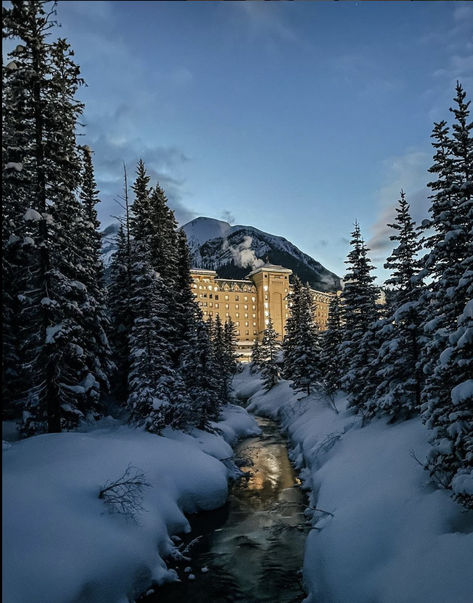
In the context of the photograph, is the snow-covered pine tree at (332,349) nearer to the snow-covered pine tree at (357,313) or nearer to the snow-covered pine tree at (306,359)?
the snow-covered pine tree at (306,359)

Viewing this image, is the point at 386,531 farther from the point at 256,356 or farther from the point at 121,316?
the point at 256,356

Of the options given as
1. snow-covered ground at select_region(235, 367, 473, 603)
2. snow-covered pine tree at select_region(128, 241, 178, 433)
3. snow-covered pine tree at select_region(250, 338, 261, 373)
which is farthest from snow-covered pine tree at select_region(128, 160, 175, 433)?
snow-covered pine tree at select_region(250, 338, 261, 373)

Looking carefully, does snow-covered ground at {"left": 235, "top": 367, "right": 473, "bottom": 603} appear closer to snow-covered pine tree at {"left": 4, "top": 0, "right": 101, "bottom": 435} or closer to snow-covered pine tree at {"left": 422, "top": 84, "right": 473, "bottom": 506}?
snow-covered pine tree at {"left": 422, "top": 84, "right": 473, "bottom": 506}

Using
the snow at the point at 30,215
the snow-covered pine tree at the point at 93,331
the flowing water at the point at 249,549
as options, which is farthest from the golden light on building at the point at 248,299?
the snow at the point at 30,215

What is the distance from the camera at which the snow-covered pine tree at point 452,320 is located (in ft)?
34.7

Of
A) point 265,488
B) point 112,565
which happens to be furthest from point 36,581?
point 265,488

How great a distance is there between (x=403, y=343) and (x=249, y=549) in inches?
493

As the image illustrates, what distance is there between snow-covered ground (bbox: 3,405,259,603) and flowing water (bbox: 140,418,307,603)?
34.0 inches

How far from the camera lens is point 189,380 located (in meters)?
29.4

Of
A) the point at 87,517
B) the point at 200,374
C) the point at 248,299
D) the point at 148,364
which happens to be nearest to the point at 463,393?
the point at 87,517

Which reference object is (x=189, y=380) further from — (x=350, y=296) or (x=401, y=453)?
(x=401, y=453)

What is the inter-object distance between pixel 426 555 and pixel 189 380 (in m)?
21.5

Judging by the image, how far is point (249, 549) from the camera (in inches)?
587

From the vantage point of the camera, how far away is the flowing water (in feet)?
39.9
